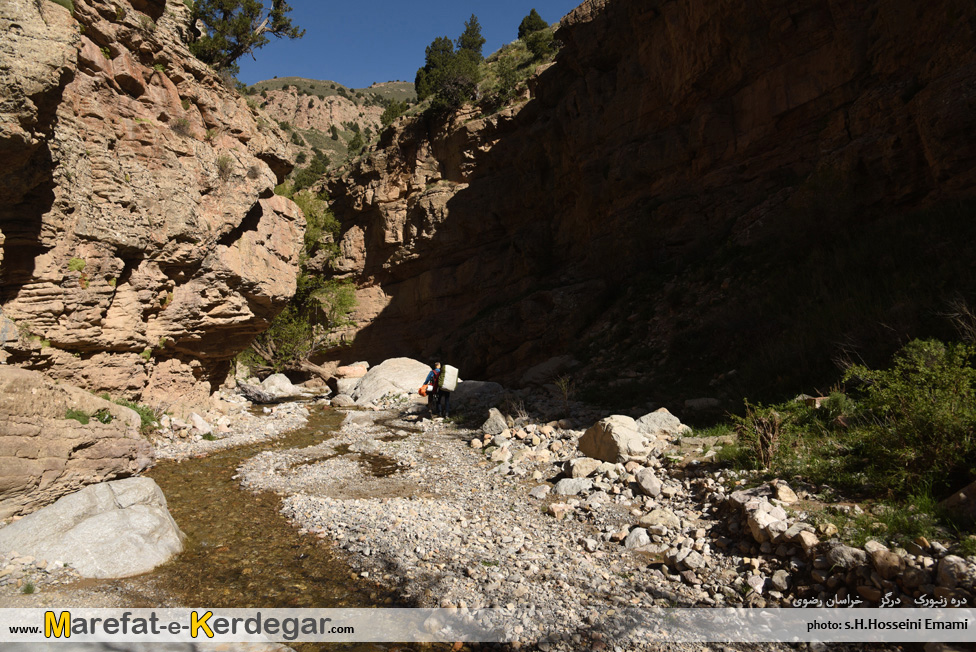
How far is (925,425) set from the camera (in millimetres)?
4742

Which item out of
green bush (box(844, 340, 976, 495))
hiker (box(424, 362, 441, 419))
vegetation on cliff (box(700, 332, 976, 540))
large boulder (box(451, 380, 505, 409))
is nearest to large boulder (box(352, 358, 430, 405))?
large boulder (box(451, 380, 505, 409))

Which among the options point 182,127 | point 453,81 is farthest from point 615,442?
point 453,81

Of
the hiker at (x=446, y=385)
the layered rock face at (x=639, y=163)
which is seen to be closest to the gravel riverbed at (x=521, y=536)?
the hiker at (x=446, y=385)

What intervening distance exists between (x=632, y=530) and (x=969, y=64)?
43.9 ft

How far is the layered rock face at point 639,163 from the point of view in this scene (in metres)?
12.8

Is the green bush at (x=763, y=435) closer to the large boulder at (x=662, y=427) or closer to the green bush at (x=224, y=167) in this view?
the large boulder at (x=662, y=427)

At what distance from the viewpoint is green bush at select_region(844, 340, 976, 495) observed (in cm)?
452

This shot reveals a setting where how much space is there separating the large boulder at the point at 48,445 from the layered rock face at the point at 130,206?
2.04m

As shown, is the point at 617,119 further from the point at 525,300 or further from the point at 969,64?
the point at 969,64

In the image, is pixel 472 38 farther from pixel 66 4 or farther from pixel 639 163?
pixel 66 4

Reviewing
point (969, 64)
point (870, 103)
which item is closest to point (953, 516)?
point (969, 64)

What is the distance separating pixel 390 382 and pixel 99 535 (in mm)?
14325

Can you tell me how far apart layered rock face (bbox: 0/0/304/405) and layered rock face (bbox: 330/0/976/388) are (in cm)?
1269

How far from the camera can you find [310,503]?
6953mm
